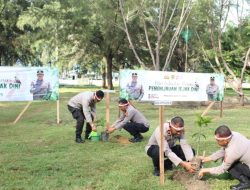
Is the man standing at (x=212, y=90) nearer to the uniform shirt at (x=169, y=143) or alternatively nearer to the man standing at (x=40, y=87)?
the man standing at (x=40, y=87)

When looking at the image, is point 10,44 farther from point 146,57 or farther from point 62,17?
point 146,57

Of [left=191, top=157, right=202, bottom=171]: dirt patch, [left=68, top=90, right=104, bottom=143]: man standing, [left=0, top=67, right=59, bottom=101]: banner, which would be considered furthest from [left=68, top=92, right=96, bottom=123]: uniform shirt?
[left=191, top=157, right=202, bottom=171]: dirt patch

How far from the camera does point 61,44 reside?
122 feet

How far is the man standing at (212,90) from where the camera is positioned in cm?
1744

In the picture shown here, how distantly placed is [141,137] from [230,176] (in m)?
4.20

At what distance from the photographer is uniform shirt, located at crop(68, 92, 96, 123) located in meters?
10.9

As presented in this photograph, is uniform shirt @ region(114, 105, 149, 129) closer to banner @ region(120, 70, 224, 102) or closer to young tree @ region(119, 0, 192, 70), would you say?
banner @ region(120, 70, 224, 102)

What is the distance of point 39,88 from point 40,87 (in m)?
0.05

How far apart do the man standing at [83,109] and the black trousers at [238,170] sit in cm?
438

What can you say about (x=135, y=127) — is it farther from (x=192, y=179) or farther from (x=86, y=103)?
(x=192, y=179)

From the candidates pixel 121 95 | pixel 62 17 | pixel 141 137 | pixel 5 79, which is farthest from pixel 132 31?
pixel 141 137

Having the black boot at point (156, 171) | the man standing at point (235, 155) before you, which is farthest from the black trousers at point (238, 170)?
the black boot at point (156, 171)

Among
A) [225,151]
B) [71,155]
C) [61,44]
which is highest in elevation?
[61,44]

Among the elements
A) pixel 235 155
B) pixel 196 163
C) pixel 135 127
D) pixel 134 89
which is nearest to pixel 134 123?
pixel 135 127
